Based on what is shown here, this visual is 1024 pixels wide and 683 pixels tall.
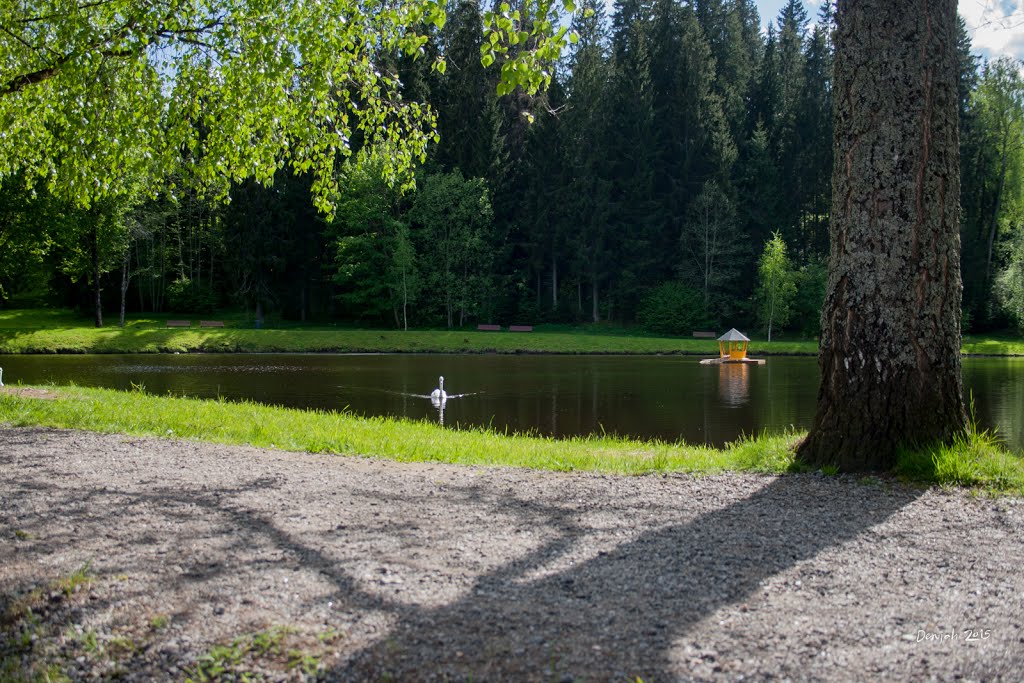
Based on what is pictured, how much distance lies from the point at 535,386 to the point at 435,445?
15.9m

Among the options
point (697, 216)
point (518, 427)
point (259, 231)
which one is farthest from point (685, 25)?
point (518, 427)

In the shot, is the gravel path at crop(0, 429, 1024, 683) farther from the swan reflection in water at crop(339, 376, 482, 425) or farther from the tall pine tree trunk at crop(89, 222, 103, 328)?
the tall pine tree trunk at crop(89, 222, 103, 328)

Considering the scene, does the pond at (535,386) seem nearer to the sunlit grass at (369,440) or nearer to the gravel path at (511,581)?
the sunlit grass at (369,440)

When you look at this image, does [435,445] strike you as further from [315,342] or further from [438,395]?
[315,342]

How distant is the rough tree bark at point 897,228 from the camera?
6.49m

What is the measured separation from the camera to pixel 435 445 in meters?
9.56

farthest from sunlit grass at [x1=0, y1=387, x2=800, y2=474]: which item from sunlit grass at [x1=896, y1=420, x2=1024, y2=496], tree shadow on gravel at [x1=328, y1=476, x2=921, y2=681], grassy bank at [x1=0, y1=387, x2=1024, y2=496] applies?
tree shadow on gravel at [x1=328, y1=476, x2=921, y2=681]

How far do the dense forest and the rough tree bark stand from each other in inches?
1722

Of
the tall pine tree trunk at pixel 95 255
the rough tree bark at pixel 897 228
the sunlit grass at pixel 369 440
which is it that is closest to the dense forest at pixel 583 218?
the tall pine tree trunk at pixel 95 255

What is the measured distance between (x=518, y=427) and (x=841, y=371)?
1020 centimetres

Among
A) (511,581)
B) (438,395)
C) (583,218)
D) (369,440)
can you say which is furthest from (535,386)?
(583,218)

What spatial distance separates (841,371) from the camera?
269 inches

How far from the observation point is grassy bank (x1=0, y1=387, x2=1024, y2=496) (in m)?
6.37

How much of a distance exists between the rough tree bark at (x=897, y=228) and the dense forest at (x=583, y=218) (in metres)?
43.7
